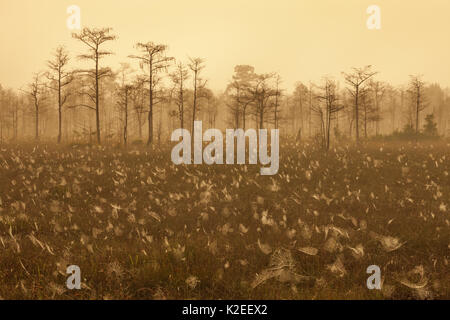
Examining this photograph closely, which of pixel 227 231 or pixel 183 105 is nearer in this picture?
pixel 227 231

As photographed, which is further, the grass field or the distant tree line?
the distant tree line

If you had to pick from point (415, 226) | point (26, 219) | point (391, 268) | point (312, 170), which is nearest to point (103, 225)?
point (26, 219)

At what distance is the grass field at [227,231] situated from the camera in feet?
15.2

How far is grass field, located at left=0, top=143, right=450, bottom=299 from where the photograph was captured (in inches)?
182

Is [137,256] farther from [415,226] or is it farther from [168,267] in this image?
[415,226]

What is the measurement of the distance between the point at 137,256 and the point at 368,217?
5040 millimetres

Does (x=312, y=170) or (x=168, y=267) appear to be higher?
(x=312, y=170)

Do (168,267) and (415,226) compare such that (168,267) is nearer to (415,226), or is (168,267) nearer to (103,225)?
(103,225)

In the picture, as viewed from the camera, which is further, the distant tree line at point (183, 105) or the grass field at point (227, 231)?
the distant tree line at point (183, 105)

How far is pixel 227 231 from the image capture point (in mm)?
6754
